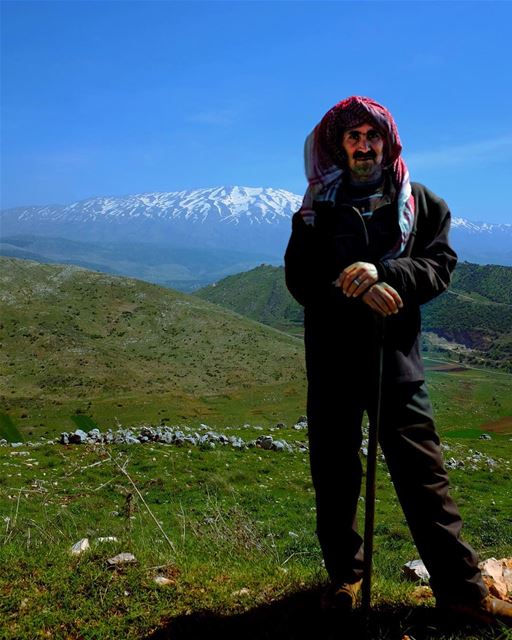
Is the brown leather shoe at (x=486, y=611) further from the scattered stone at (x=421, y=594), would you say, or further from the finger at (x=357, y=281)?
the finger at (x=357, y=281)

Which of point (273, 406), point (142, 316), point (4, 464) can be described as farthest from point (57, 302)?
point (4, 464)

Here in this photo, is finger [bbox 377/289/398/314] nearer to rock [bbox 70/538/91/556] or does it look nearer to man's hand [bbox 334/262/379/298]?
man's hand [bbox 334/262/379/298]

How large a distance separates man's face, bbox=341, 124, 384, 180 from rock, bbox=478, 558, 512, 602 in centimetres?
283

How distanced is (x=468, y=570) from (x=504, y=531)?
8.72 metres

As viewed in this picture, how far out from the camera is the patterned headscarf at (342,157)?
325 centimetres

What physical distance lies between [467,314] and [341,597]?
143972 millimetres

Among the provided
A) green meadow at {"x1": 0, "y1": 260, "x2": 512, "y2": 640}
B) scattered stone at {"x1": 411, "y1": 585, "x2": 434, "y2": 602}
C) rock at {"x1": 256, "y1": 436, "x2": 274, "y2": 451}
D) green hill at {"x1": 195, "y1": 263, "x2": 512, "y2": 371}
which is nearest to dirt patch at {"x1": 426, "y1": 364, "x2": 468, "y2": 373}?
green hill at {"x1": 195, "y1": 263, "x2": 512, "y2": 371}

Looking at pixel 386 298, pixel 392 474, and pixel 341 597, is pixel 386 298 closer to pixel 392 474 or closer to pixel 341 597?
pixel 392 474

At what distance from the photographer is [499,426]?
140 ft

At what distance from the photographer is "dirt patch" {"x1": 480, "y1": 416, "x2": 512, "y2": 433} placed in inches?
1586

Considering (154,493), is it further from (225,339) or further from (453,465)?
(225,339)

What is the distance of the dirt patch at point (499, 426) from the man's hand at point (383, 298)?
40708 mm

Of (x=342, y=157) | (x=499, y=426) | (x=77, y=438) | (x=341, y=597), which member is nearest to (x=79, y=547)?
(x=341, y=597)

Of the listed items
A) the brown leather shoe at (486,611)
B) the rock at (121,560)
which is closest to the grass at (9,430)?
the rock at (121,560)
